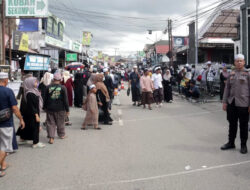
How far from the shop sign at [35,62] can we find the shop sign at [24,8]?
118 inches

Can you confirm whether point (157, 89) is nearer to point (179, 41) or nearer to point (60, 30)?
point (60, 30)

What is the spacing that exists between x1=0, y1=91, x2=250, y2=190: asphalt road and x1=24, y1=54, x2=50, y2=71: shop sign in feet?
28.0

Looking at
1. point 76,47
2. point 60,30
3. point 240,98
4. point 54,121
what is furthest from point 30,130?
point 76,47

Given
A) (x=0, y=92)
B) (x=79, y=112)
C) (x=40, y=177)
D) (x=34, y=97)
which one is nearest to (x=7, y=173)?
(x=40, y=177)

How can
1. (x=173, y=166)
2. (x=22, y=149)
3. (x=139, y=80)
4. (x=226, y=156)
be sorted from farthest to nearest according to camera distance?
(x=139, y=80) < (x=22, y=149) < (x=226, y=156) < (x=173, y=166)

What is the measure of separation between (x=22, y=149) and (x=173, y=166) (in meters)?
3.45

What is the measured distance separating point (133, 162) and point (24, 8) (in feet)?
35.9

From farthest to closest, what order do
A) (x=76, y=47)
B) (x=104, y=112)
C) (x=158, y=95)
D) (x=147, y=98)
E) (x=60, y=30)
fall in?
(x=76, y=47)
(x=60, y=30)
(x=158, y=95)
(x=147, y=98)
(x=104, y=112)

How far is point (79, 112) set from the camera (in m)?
13.5

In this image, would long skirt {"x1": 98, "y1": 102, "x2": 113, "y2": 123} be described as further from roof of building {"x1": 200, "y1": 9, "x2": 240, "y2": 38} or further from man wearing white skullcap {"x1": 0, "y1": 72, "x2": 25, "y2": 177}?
roof of building {"x1": 200, "y1": 9, "x2": 240, "y2": 38}

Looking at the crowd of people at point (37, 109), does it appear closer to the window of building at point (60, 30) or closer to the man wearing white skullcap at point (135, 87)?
the man wearing white skullcap at point (135, 87)

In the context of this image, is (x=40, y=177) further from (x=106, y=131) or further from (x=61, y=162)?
(x=106, y=131)

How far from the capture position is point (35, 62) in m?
17.8

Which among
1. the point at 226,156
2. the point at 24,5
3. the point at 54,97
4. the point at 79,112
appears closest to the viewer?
the point at 226,156
